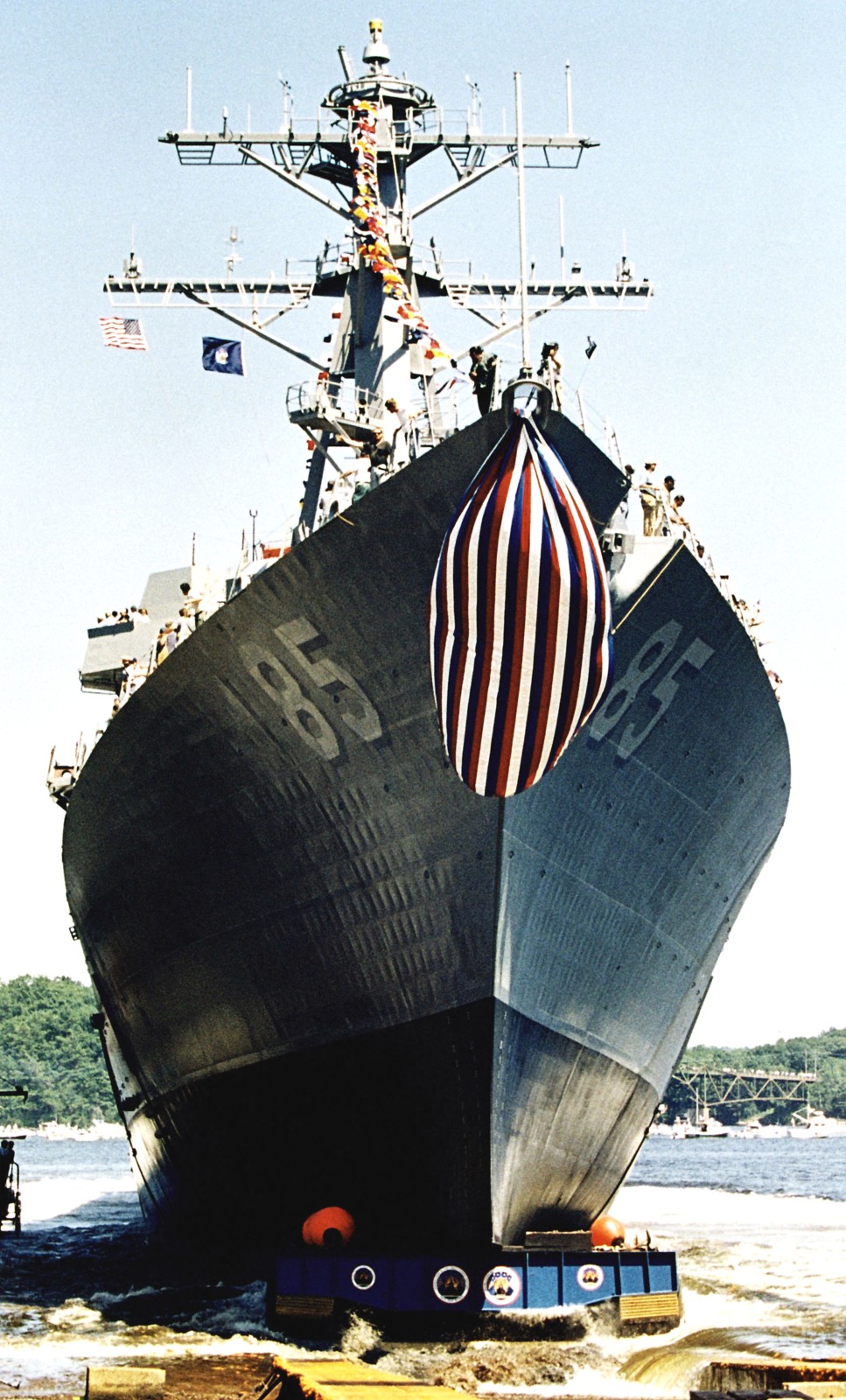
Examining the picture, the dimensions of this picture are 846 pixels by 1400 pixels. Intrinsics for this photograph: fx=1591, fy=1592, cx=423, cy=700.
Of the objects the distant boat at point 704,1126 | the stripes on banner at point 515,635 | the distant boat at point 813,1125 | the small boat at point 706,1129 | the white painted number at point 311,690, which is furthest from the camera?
the distant boat at point 813,1125

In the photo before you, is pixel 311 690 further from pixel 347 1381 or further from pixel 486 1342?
pixel 347 1381

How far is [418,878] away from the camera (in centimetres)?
1345

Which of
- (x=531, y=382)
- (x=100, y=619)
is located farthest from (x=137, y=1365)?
(x=100, y=619)

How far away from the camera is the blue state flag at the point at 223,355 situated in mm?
19641

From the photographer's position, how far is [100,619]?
953 inches

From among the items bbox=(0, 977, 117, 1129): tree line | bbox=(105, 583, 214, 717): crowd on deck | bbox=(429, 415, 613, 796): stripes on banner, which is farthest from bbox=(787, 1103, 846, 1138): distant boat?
bbox=(429, 415, 613, 796): stripes on banner

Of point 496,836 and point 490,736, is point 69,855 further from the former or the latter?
point 490,736

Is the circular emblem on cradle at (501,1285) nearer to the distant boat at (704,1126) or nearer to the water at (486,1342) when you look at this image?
the water at (486,1342)

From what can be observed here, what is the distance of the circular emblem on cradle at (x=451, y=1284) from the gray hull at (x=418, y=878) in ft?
1.15

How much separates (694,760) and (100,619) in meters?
12.2

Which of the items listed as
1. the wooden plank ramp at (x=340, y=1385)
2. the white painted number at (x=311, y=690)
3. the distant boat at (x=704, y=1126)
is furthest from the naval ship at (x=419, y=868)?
the distant boat at (x=704, y=1126)

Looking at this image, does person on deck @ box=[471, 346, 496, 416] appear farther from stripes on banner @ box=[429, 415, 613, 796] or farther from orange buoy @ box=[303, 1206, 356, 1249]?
orange buoy @ box=[303, 1206, 356, 1249]

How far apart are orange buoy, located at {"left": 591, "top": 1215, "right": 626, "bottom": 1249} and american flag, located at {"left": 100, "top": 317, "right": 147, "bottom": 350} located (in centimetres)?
1225

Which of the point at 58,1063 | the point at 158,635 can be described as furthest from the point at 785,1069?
the point at 158,635
